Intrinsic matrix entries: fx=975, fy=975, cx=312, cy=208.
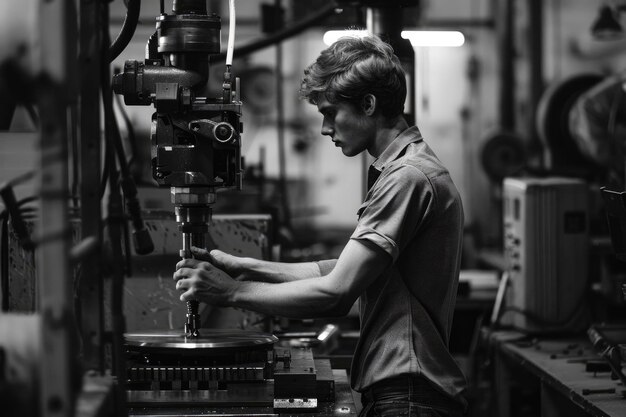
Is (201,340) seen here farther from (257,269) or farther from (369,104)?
(369,104)

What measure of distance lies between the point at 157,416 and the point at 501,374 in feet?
7.13

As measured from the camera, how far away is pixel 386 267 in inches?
71.1

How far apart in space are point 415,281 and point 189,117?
21.7 inches

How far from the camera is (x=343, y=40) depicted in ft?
6.43

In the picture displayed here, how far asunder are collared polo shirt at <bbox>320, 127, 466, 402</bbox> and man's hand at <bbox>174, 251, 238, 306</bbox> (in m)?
0.28

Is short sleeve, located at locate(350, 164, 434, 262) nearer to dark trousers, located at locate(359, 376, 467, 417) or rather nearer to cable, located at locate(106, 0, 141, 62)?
dark trousers, located at locate(359, 376, 467, 417)

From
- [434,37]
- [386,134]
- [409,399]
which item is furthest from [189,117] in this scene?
[434,37]

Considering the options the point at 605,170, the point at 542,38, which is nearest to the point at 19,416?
the point at 605,170

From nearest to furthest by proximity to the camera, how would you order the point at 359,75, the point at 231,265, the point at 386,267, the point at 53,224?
1. the point at 53,224
2. the point at 386,267
3. the point at 359,75
4. the point at 231,265

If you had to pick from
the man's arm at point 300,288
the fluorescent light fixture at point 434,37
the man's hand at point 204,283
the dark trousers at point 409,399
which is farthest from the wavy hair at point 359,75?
the fluorescent light fixture at point 434,37

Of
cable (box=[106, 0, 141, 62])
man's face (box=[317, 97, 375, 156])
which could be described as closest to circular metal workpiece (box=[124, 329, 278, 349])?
man's face (box=[317, 97, 375, 156])

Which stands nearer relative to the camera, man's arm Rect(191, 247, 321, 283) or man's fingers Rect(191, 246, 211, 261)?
man's fingers Rect(191, 246, 211, 261)

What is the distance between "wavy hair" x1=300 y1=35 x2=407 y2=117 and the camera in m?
1.91

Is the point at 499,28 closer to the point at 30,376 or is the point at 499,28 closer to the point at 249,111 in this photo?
the point at 249,111
